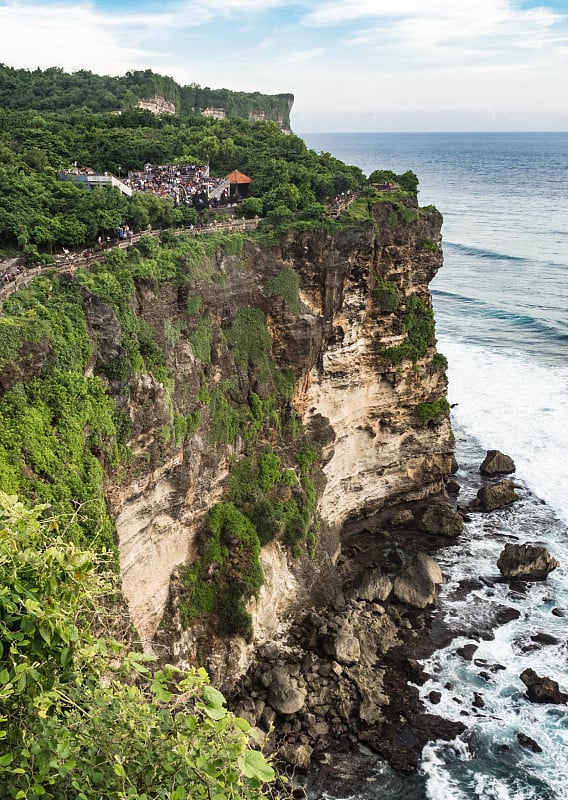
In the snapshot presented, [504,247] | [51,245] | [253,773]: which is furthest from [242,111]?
[253,773]

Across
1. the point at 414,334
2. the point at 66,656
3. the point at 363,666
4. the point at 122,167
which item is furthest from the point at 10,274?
the point at 414,334

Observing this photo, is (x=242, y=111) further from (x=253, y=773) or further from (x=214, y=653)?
(x=253, y=773)

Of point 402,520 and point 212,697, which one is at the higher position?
point 212,697

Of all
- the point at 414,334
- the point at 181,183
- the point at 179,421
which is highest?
the point at 181,183

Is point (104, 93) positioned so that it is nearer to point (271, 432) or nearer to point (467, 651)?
point (271, 432)

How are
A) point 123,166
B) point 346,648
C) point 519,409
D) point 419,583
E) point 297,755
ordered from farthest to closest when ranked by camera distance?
point 519,409 < point 123,166 < point 419,583 < point 346,648 < point 297,755

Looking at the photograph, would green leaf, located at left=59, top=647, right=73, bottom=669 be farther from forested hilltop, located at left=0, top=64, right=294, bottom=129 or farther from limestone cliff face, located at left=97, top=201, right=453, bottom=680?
forested hilltop, located at left=0, top=64, right=294, bottom=129
